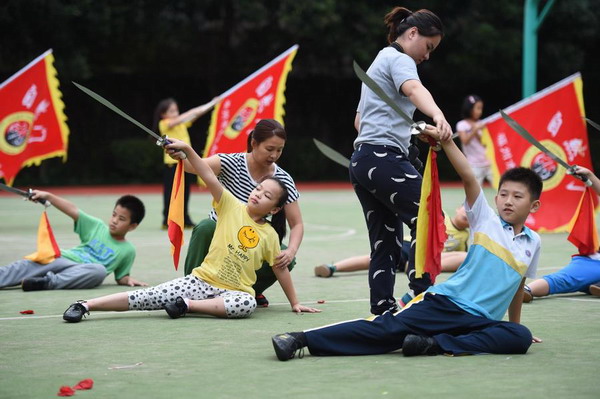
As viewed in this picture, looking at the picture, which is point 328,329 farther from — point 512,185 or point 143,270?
point 143,270

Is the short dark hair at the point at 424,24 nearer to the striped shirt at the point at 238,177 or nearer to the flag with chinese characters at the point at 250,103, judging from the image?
the striped shirt at the point at 238,177

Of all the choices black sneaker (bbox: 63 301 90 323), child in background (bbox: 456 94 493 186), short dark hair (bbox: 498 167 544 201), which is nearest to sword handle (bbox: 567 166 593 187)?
short dark hair (bbox: 498 167 544 201)

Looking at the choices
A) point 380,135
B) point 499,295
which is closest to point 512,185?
point 499,295

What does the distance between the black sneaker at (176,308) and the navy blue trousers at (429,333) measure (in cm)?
141

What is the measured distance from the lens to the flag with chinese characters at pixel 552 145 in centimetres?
1211

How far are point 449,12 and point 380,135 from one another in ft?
72.7

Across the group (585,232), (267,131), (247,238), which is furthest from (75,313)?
(585,232)

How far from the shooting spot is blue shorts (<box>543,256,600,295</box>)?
7.18 m

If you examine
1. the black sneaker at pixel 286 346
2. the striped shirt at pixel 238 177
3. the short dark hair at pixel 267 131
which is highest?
the short dark hair at pixel 267 131

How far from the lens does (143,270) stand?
9.02 m

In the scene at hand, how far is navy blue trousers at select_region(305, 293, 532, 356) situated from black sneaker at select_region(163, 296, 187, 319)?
4.62 feet

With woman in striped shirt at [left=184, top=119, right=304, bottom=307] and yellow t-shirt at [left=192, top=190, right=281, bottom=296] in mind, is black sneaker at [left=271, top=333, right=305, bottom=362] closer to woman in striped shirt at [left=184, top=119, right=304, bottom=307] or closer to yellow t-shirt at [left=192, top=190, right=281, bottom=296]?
yellow t-shirt at [left=192, top=190, right=281, bottom=296]

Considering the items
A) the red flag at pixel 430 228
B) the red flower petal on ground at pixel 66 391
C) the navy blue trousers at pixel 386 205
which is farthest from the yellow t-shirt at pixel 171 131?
the red flower petal on ground at pixel 66 391

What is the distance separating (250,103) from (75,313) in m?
7.16
